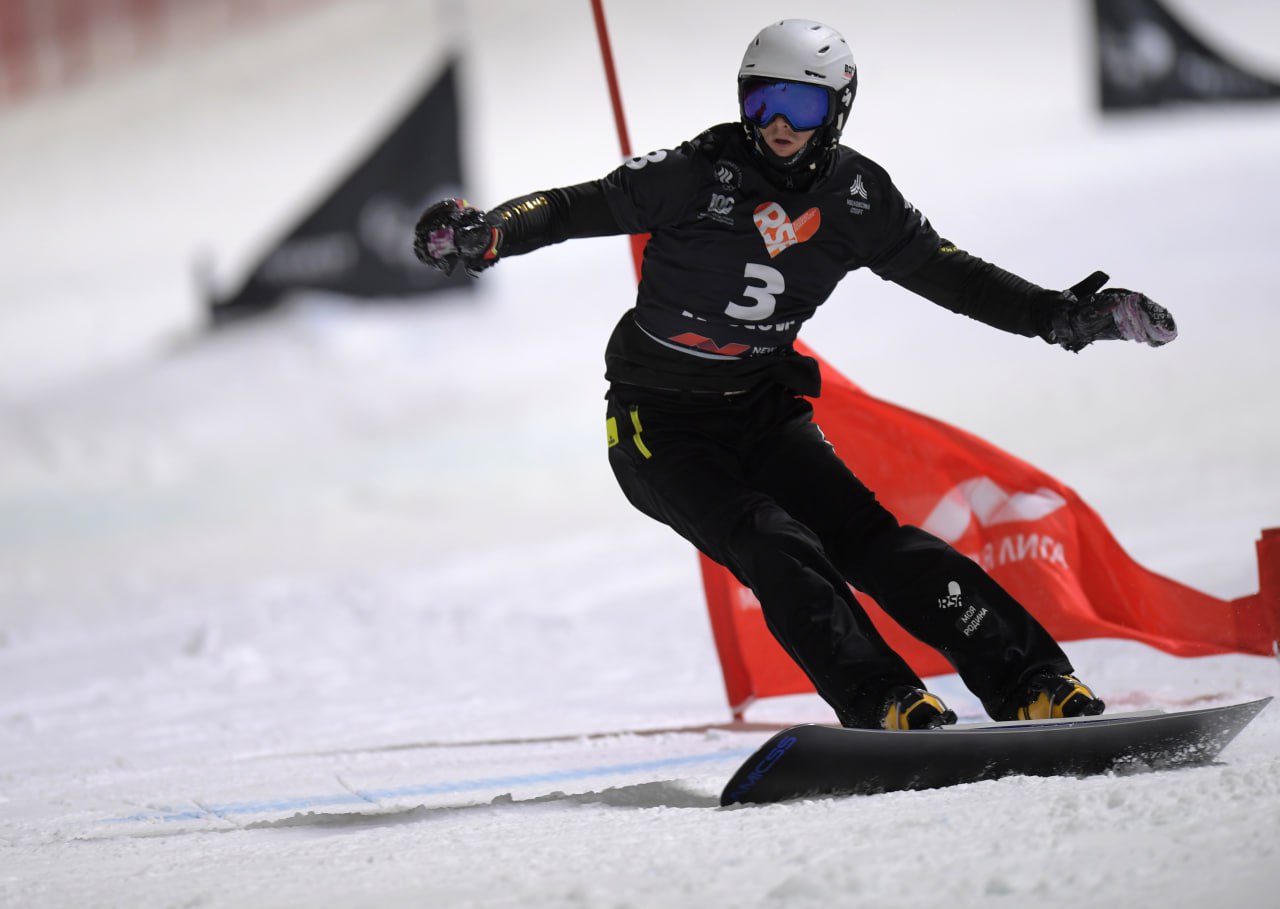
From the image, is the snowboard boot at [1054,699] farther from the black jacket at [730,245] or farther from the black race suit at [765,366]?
the black jacket at [730,245]

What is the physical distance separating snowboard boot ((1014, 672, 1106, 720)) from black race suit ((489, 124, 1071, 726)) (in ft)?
0.12

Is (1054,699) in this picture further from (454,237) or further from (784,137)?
(454,237)

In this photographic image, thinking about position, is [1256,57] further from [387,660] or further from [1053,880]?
[1053,880]

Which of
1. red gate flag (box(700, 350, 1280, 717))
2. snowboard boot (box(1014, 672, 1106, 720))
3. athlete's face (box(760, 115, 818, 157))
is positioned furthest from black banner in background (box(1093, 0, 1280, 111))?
snowboard boot (box(1014, 672, 1106, 720))

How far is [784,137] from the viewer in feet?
12.0

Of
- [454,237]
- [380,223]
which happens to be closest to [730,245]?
[454,237]

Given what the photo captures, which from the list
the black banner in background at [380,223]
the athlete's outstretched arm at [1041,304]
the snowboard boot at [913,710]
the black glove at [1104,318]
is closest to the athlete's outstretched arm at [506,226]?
the athlete's outstretched arm at [1041,304]

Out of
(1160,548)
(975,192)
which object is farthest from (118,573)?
(975,192)

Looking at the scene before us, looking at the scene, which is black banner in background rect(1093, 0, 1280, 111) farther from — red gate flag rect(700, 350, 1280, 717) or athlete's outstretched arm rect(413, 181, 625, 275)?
athlete's outstretched arm rect(413, 181, 625, 275)

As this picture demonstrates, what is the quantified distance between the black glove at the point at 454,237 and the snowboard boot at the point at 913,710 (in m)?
1.31

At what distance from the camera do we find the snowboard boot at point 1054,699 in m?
3.30

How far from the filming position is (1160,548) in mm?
6516

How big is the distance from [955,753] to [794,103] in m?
1.51

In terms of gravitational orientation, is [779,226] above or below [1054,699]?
above
